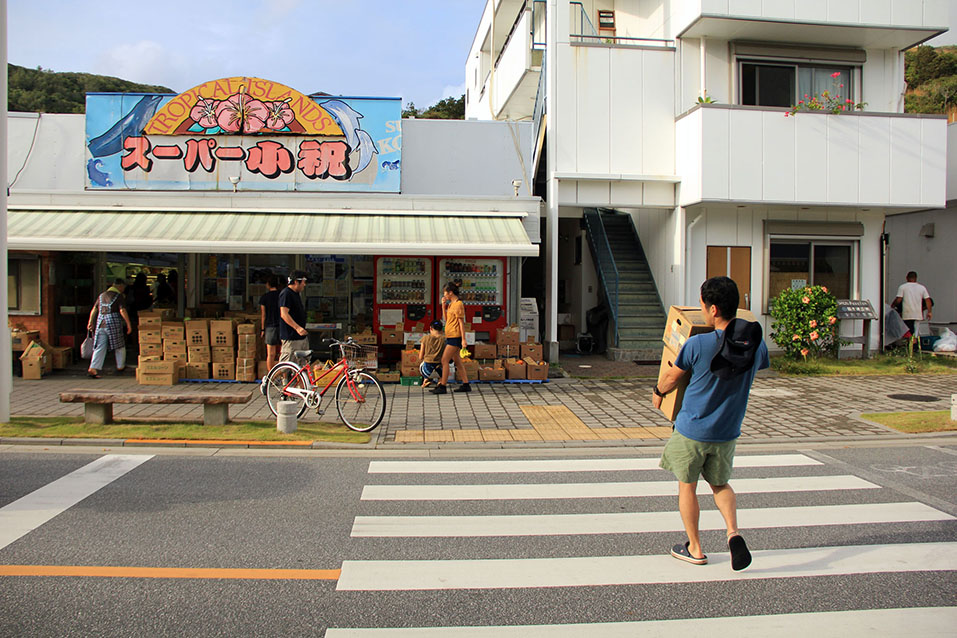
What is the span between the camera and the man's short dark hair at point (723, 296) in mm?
4273

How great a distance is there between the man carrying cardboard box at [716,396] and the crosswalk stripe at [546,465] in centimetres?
280

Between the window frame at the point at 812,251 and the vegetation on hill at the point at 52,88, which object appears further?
the vegetation on hill at the point at 52,88

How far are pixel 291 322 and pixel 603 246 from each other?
9636 mm

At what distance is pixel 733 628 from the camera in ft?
12.2

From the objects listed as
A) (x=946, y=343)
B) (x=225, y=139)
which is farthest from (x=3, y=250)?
(x=946, y=343)

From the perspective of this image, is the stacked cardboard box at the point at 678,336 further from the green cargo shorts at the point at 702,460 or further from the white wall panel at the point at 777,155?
the white wall panel at the point at 777,155

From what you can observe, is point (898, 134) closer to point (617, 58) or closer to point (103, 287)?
point (617, 58)

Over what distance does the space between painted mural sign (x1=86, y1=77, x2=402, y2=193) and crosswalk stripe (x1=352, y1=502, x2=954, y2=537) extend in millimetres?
10161

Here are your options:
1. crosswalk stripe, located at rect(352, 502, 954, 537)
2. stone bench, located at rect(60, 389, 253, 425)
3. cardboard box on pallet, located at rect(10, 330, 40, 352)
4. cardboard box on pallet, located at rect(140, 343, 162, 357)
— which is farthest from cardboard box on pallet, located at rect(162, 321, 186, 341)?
crosswalk stripe, located at rect(352, 502, 954, 537)

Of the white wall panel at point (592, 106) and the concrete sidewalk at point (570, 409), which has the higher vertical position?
the white wall panel at point (592, 106)

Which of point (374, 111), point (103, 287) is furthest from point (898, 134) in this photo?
point (103, 287)

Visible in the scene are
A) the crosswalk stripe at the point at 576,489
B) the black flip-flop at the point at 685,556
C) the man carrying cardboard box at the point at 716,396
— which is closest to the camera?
the man carrying cardboard box at the point at 716,396

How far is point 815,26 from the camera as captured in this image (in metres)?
14.4

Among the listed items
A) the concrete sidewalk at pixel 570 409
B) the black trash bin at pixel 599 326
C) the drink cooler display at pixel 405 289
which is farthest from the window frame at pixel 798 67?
the drink cooler display at pixel 405 289
